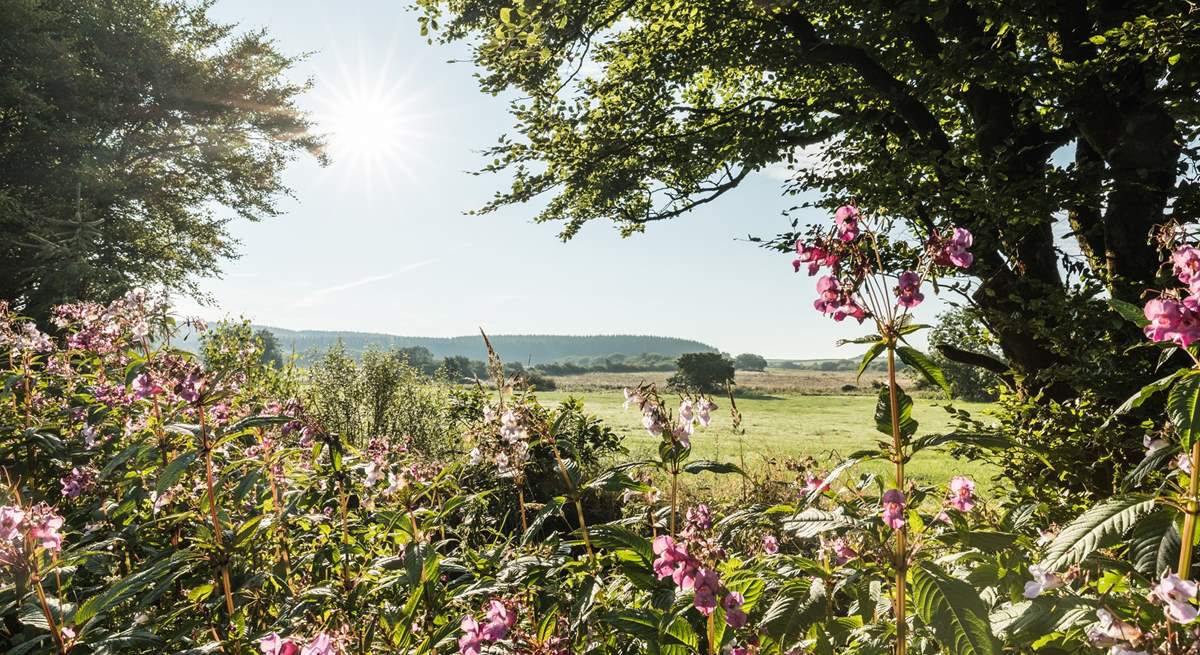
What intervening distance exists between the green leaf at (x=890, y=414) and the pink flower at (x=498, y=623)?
1071 millimetres

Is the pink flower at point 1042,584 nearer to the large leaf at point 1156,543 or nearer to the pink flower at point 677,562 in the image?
the large leaf at point 1156,543

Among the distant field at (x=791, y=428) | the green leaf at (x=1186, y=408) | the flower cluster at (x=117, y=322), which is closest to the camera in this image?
the green leaf at (x=1186, y=408)

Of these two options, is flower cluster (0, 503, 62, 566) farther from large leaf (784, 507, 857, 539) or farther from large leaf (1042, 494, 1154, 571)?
large leaf (1042, 494, 1154, 571)

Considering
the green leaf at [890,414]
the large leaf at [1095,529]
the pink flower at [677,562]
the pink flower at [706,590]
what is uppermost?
the green leaf at [890,414]

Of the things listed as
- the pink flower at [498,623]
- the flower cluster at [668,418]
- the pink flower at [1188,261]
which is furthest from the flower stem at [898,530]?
the pink flower at [498,623]

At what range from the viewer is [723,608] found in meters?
1.44

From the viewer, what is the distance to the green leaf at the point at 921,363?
4.29ft

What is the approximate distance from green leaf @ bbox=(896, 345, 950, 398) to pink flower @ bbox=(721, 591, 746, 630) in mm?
691

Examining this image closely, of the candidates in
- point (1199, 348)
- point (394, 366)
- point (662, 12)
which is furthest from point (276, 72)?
point (1199, 348)

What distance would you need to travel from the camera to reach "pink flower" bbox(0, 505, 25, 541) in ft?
5.26

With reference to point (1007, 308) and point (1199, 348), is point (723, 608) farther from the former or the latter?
point (1007, 308)

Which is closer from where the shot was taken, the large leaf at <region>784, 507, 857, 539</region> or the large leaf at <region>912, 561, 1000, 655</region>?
the large leaf at <region>912, 561, 1000, 655</region>

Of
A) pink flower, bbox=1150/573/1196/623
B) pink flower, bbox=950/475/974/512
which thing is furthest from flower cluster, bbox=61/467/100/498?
pink flower, bbox=1150/573/1196/623

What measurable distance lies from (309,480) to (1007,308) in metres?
6.00
